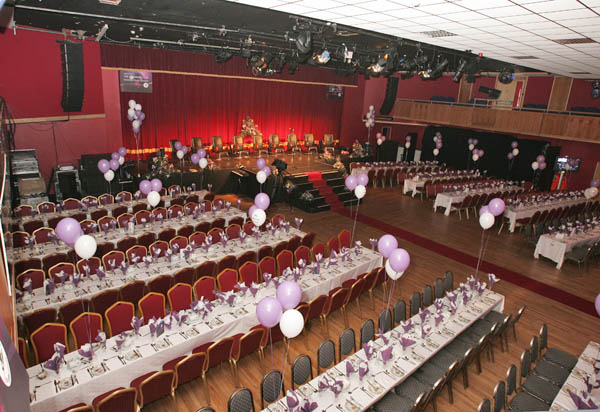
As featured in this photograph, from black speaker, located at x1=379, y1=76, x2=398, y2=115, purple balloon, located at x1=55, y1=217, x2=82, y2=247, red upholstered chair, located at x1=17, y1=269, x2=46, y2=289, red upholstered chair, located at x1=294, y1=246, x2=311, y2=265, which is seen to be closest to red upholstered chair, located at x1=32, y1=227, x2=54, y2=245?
red upholstered chair, located at x1=17, y1=269, x2=46, y2=289

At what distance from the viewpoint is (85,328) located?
5531mm

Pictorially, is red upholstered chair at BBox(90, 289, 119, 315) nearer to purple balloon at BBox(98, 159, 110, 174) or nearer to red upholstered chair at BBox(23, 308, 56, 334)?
red upholstered chair at BBox(23, 308, 56, 334)

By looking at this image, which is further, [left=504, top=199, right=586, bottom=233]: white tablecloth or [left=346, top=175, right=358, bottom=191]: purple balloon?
[left=504, top=199, right=586, bottom=233]: white tablecloth

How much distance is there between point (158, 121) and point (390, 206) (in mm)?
10422

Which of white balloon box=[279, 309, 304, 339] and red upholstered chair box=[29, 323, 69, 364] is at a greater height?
white balloon box=[279, 309, 304, 339]

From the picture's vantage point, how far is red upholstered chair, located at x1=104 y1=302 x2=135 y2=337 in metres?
5.79

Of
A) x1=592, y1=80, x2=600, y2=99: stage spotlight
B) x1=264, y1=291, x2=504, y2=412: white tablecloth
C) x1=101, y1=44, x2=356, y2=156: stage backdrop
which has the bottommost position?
x1=264, y1=291, x2=504, y2=412: white tablecloth

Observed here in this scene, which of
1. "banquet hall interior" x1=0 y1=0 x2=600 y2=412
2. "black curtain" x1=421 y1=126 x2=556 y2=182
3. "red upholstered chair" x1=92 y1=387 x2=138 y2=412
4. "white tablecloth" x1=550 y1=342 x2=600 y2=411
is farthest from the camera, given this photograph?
"black curtain" x1=421 y1=126 x2=556 y2=182

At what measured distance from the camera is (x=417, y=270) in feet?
32.0

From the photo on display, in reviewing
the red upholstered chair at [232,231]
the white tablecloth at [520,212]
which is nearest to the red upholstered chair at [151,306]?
the red upholstered chair at [232,231]

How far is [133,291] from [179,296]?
0.83 m

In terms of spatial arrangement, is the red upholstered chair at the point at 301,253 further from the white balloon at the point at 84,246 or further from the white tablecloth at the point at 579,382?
the white tablecloth at the point at 579,382

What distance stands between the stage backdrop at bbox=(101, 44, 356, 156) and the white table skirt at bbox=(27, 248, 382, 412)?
1172 centimetres

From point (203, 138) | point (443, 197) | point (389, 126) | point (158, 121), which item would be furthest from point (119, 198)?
point (389, 126)
